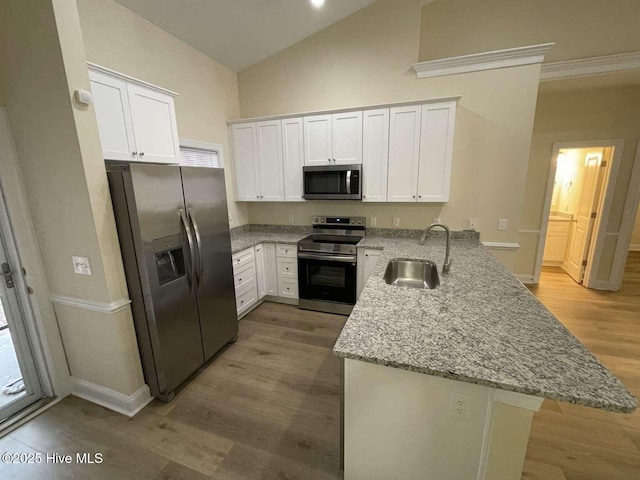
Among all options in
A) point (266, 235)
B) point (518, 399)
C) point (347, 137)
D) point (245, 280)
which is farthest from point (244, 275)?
point (518, 399)

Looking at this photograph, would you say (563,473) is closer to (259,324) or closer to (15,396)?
(259,324)

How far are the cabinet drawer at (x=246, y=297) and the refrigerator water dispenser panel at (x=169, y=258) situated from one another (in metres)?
1.13

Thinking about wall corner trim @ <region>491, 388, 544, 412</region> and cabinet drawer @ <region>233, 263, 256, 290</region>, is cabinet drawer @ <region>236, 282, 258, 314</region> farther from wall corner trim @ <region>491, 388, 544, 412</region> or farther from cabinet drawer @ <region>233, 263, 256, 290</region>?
wall corner trim @ <region>491, 388, 544, 412</region>

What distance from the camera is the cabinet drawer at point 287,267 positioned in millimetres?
3516

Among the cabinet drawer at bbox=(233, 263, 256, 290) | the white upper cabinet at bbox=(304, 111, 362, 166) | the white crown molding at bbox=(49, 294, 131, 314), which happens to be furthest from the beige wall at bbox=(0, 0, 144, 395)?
the white upper cabinet at bbox=(304, 111, 362, 166)

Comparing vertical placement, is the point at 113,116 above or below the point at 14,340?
above

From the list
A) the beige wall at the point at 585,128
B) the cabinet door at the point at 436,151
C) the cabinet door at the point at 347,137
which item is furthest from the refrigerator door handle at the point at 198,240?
the beige wall at the point at 585,128

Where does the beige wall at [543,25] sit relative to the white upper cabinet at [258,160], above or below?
above

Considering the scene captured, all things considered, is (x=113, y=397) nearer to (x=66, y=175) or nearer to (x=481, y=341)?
(x=66, y=175)

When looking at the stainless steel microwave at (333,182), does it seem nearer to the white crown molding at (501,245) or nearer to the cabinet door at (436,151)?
the cabinet door at (436,151)

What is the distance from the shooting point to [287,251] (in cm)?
351

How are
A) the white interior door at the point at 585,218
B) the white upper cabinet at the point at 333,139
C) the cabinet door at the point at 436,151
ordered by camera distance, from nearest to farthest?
1. the cabinet door at the point at 436,151
2. the white upper cabinet at the point at 333,139
3. the white interior door at the point at 585,218

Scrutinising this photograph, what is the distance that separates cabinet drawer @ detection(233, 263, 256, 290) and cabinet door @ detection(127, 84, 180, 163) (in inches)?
53.7

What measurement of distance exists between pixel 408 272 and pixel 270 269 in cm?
190
